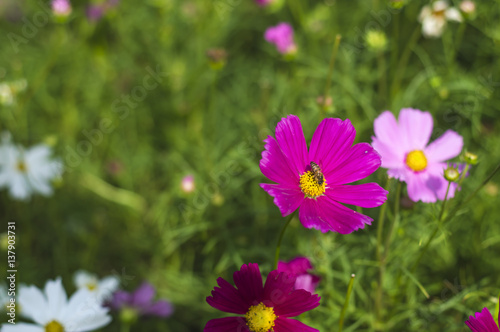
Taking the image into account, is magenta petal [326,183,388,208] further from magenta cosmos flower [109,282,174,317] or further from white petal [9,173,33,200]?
white petal [9,173,33,200]

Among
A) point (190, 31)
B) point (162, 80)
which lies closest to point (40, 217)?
point (162, 80)

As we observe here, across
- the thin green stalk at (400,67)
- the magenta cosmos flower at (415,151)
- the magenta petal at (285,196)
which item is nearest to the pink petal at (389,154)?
the magenta cosmos flower at (415,151)

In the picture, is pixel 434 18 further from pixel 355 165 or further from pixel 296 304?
pixel 296 304

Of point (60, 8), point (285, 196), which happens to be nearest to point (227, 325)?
point (285, 196)

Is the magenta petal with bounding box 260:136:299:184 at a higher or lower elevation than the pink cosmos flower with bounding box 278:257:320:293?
higher

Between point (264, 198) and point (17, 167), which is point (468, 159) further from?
point (17, 167)

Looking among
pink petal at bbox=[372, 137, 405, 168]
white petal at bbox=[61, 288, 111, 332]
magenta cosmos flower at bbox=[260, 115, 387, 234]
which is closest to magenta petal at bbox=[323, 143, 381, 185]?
magenta cosmos flower at bbox=[260, 115, 387, 234]

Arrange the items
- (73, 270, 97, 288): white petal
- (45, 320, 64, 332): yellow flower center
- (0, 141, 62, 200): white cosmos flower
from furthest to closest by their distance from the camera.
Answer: (0, 141, 62, 200): white cosmos flower < (73, 270, 97, 288): white petal < (45, 320, 64, 332): yellow flower center

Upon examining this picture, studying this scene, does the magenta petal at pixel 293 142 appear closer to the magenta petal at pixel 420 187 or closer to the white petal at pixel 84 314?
the magenta petal at pixel 420 187
